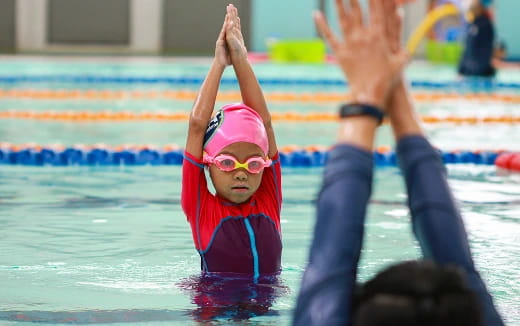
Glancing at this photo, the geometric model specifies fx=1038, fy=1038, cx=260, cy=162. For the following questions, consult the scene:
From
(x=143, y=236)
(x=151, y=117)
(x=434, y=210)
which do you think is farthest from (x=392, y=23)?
(x=151, y=117)

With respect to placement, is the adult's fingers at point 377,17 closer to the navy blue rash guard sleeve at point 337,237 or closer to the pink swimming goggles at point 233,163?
the navy blue rash guard sleeve at point 337,237

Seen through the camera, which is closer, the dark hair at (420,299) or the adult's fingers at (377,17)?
the dark hair at (420,299)

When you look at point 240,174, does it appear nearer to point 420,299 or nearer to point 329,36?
point 329,36

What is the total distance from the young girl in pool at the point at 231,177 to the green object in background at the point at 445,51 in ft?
60.1

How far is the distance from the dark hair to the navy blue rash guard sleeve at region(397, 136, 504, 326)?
0.30m

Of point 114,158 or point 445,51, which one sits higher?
point 445,51

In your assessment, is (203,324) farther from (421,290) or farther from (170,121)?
(170,121)

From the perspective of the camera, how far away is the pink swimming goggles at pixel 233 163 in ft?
11.3

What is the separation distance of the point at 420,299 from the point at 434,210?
0.41 m

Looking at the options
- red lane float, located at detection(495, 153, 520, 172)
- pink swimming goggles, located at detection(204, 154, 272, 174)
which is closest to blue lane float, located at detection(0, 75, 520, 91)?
red lane float, located at detection(495, 153, 520, 172)

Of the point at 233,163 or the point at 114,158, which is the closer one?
the point at 233,163

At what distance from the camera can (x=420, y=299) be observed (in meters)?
1.43

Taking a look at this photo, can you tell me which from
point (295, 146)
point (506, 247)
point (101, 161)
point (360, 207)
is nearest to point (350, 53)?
point (360, 207)

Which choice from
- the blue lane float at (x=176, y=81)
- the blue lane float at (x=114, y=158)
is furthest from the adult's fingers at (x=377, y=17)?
the blue lane float at (x=176, y=81)
